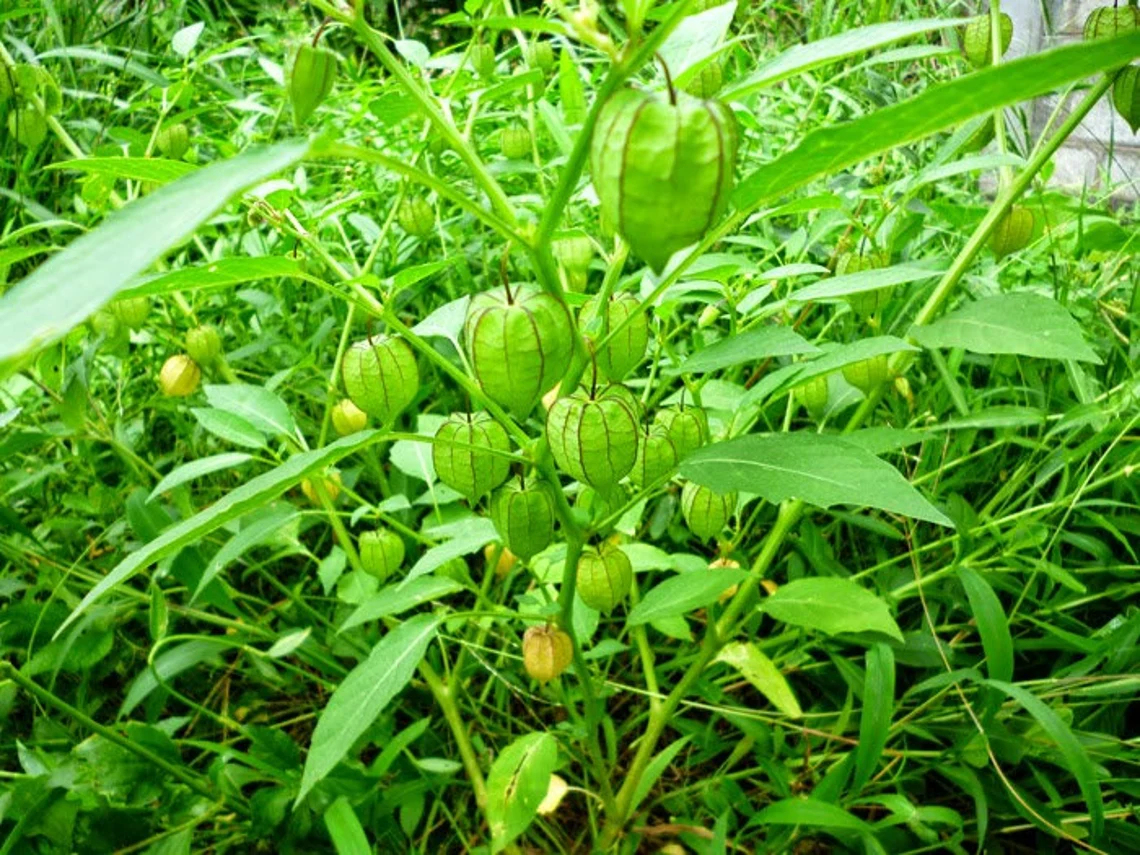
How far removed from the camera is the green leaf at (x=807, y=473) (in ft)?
1.62

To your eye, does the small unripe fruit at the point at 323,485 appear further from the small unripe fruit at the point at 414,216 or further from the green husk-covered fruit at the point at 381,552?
the small unripe fruit at the point at 414,216

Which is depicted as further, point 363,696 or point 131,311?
point 131,311

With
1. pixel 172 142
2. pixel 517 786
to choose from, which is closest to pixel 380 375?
pixel 517 786

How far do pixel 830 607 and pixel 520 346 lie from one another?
0.39m

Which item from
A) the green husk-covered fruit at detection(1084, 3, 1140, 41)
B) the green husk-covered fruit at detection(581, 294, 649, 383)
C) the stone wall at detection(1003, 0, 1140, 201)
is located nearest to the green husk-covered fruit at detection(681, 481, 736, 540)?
the green husk-covered fruit at detection(581, 294, 649, 383)

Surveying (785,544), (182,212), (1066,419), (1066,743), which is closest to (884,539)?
(785,544)

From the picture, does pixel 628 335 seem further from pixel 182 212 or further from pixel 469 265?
pixel 469 265

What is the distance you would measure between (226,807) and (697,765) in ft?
1.57

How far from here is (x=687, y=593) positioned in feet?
2.26

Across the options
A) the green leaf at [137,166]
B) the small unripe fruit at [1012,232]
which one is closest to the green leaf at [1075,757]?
the small unripe fruit at [1012,232]

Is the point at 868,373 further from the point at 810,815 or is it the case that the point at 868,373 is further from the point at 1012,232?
the point at 810,815

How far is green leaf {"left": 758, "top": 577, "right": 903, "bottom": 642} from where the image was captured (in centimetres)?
72

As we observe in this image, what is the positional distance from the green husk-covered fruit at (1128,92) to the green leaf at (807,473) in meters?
0.40

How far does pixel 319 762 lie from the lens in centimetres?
59
